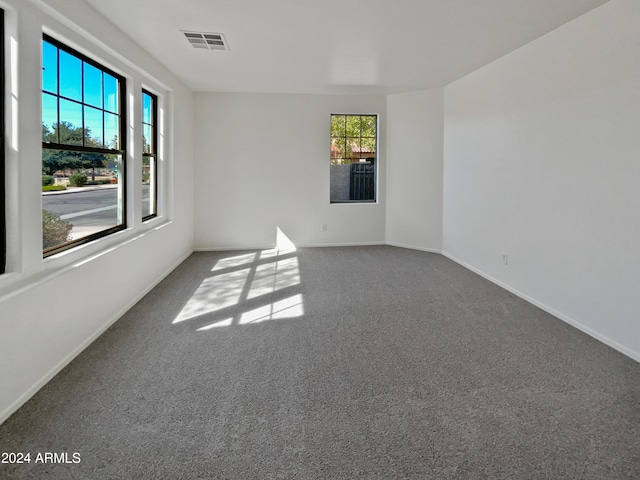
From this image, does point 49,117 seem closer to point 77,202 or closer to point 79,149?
point 79,149

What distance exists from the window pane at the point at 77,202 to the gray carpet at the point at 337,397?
2.72ft

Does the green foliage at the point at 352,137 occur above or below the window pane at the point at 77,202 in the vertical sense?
above

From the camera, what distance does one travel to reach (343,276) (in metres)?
5.18

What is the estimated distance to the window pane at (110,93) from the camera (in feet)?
12.4

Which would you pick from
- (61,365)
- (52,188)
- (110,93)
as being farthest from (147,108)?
(61,365)

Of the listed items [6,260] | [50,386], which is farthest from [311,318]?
[6,260]

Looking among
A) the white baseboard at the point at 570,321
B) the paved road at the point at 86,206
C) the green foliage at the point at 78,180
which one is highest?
the green foliage at the point at 78,180

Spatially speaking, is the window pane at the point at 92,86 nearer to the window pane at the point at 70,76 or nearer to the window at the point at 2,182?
the window pane at the point at 70,76

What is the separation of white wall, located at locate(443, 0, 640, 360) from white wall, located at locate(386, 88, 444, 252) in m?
1.11

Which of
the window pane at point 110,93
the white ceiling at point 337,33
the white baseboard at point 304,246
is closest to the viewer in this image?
the white ceiling at point 337,33

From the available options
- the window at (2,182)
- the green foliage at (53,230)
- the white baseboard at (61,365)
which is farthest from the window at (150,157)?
the window at (2,182)

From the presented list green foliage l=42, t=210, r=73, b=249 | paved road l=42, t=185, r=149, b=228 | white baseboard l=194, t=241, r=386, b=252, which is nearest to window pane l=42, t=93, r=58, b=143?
paved road l=42, t=185, r=149, b=228

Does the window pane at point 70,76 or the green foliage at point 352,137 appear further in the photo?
the green foliage at point 352,137

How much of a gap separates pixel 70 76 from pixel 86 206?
997mm
